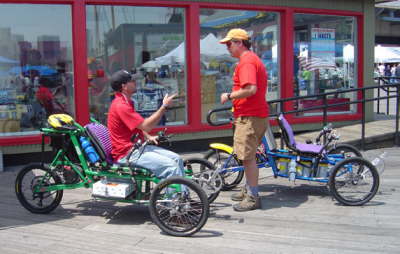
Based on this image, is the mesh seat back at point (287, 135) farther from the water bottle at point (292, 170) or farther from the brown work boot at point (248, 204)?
the brown work boot at point (248, 204)

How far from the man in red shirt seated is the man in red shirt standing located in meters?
0.81

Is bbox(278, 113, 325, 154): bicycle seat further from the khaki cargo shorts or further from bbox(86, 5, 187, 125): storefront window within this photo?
bbox(86, 5, 187, 125): storefront window

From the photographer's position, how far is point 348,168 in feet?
19.3

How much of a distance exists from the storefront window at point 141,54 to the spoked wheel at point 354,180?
4.40m

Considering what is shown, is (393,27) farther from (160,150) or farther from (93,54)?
(160,150)

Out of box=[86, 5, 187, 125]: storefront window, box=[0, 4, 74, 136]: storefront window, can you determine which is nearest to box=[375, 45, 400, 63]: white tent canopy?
box=[86, 5, 187, 125]: storefront window

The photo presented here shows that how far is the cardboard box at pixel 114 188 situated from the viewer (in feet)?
17.3

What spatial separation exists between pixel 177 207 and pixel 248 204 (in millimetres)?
1166

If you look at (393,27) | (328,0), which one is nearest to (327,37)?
(328,0)

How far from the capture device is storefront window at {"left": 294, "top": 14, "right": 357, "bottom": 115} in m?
10.9

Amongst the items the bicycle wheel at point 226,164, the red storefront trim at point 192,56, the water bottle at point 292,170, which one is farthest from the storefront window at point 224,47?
the water bottle at point 292,170

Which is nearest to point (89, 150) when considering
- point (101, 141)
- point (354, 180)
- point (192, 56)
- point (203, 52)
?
point (101, 141)

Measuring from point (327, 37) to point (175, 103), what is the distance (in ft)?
13.1

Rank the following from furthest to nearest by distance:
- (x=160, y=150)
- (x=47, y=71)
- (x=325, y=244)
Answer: (x=47, y=71)
(x=160, y=150)
(x=325, y=244)
